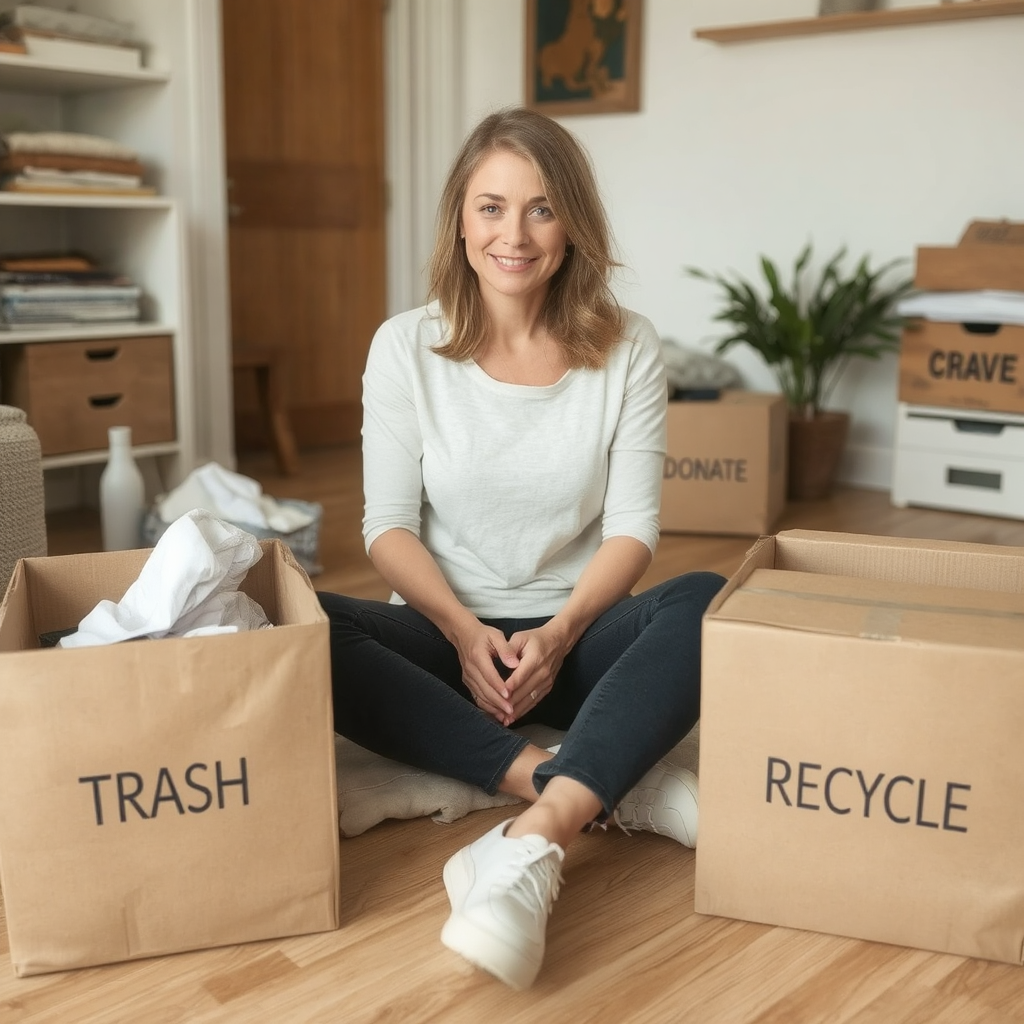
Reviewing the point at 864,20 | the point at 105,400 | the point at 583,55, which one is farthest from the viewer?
the point at 583,55

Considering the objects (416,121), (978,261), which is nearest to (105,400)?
(416,121)

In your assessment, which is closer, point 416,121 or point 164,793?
point 164,793

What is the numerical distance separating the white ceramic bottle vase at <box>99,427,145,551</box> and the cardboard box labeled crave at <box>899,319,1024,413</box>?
2093 millimetres

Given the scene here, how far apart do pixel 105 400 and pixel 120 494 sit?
17.6 inches

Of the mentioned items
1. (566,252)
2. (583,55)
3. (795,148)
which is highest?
(583,55)

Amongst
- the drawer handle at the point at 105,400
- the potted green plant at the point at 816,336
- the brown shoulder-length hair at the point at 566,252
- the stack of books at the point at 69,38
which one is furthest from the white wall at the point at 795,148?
the brown shoulder-length hair at the point at 566,252

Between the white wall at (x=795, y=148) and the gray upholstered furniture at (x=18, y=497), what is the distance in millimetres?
2587

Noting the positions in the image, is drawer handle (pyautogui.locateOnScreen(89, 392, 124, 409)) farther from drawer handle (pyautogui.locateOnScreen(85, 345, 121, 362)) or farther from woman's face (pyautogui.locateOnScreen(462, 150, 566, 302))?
woman's face (pyautogui.locateOnScreen(462, 150, 566, 302))

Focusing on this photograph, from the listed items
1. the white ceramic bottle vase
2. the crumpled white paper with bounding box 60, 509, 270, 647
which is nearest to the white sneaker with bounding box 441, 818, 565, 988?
the crumpled white paper with bounding box 60, 509, 270, 647

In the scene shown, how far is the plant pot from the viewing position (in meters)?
3.60

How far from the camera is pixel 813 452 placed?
11.8 feet

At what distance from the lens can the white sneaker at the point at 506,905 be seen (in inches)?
44.3

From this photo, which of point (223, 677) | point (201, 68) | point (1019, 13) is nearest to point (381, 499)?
point (223, 677)

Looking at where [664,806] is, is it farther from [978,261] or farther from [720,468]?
[978,261]
